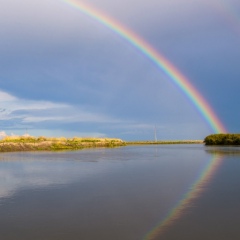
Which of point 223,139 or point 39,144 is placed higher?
point 39,144

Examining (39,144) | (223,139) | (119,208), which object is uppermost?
(39,144)

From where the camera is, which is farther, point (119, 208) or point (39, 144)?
point (39, 144)

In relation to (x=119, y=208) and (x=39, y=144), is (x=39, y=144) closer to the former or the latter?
(x=39, y=144)

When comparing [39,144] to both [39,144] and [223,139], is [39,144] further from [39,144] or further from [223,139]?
[223,139]

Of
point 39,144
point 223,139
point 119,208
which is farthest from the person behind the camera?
point 223,139

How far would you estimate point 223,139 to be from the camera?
119 meters

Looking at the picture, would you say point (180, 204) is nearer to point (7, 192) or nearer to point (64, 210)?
point (64, 210)

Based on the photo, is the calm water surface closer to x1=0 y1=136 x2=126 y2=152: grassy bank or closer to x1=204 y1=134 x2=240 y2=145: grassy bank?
x1=0 y1=136 x2=126 y2=152: grassy bank

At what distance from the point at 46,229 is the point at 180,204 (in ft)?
21.9

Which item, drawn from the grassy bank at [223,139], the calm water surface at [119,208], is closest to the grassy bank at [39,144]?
the calm water surface at [119,208]

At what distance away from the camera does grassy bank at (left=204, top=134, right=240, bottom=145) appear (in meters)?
115

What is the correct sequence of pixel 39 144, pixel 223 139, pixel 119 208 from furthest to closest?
pixel 223 139
pixel 39 144
pixel 119 208

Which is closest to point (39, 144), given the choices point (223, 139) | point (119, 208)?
point (119, 208)

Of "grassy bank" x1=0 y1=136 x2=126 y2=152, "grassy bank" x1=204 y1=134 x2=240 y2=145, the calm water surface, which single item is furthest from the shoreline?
"grassy bank" x1=204 y1=134 x2=240 y2=145
